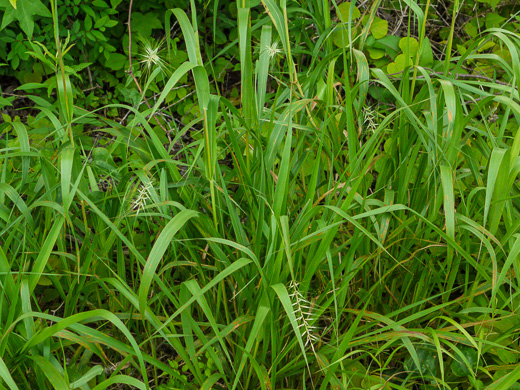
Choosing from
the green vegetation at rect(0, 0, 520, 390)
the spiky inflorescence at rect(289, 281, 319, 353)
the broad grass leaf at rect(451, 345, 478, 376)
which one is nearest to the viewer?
the spiky inflorescence at rect(289, 281, 319, 353)

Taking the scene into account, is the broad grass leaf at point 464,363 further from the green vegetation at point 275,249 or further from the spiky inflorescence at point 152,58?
the spiky inflorescence at point 152,58

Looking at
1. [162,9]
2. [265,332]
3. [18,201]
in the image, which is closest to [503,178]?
[265,332]

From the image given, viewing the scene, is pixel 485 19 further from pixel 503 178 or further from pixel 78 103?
pixel 78 103

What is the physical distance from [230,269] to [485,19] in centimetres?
192

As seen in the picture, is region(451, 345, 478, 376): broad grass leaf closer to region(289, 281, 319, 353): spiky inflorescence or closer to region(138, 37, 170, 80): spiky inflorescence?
region(289, 281, 319, 353): spiky inflorescence

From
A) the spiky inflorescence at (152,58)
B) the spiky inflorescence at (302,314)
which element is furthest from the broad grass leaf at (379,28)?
the spiky inflorescence at (302,314)

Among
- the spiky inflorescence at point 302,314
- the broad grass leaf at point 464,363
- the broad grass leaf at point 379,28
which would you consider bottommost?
the broad grass leaf at point 464,363

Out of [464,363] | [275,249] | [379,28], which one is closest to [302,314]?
[275,249]

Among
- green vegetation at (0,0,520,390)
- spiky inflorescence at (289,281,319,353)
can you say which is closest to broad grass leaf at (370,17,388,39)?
green vegetation at (0,0,520,390)

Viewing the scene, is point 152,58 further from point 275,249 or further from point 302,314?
point 302,314

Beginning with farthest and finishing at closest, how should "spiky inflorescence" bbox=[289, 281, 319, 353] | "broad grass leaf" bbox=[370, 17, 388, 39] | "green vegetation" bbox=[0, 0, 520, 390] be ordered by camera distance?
1. "broad grass leaf" bbox=[370, 17, 388, 39]
2. "green vegetation" bbox=[0, 0, 520, 390]
3. "spiky inflorescence" bbox=[289, 281, 319, 353]

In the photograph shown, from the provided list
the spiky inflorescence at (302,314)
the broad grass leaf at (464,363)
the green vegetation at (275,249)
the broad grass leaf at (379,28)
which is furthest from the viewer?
the broad grass leaf at (379,28)

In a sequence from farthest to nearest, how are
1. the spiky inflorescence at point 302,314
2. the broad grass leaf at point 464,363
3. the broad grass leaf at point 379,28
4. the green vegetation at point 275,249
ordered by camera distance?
the broad grass leaf at point 379,28
the broad grass leaf at point 464,363
the green vegetation at point 275,249
the spiky inflorescence at point 302,314

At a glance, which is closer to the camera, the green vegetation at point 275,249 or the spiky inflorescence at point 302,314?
the spiky inflorescence at point 302,314
